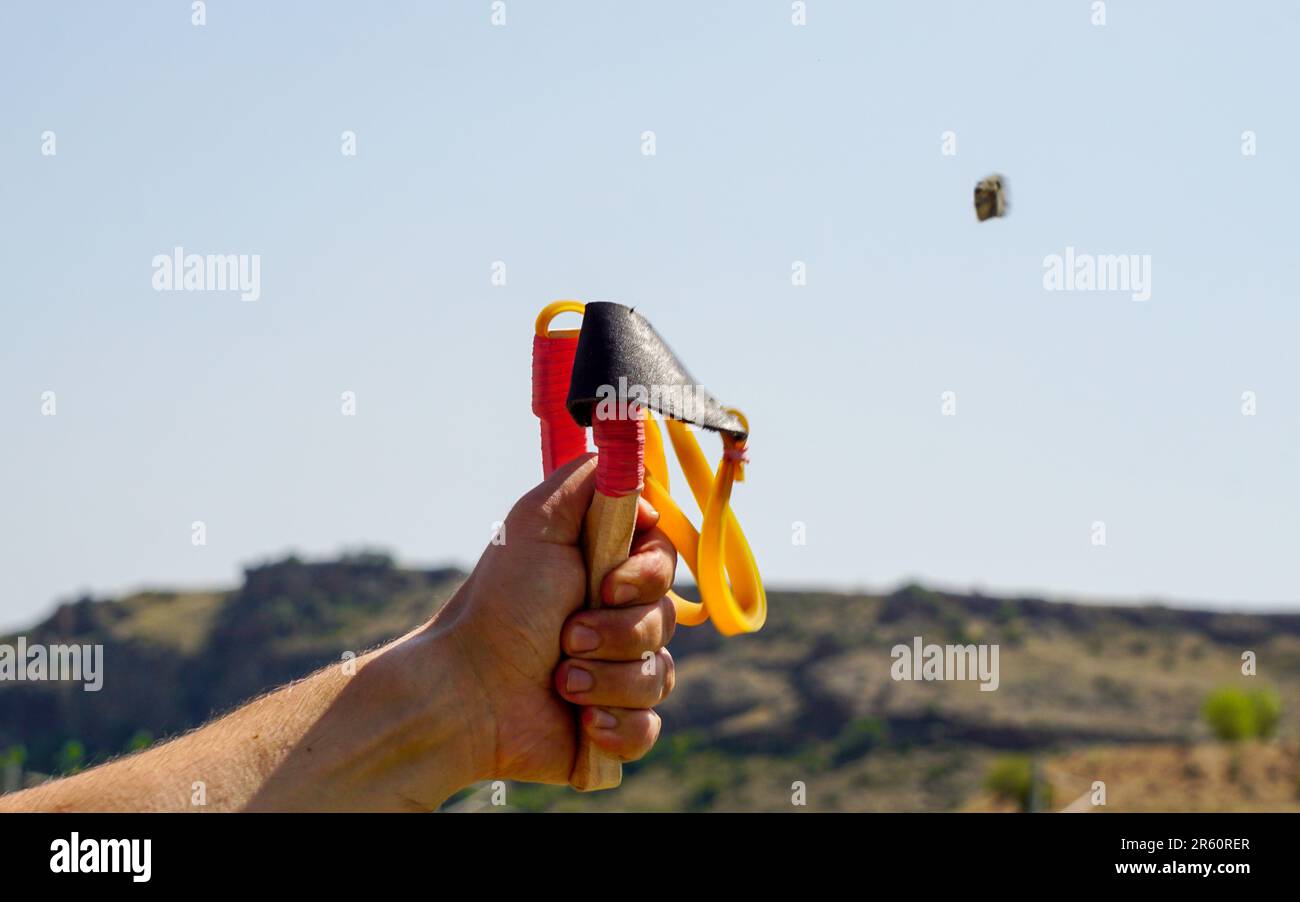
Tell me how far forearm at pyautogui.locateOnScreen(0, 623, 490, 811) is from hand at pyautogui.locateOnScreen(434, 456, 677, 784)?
11 cm

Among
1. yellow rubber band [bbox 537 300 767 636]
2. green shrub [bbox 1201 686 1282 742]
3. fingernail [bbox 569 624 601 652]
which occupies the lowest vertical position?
green shrub [bbox 1201 686 1282 742]

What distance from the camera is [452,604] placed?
6.14 metres

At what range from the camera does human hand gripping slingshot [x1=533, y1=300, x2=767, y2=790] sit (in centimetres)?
538

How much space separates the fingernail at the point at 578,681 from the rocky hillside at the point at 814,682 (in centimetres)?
7229

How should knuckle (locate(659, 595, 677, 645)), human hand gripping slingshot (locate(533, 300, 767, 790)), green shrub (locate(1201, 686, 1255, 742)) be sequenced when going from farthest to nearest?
1. green shrub (locate(1201, 686, 1255, 742))
2. knuckle (locate(659, 595, 677, 645))
3. human hand gripping slingshot (locate(533, 300, 767, 790))

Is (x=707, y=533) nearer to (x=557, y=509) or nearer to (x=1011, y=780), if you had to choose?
(x=557, y=509)

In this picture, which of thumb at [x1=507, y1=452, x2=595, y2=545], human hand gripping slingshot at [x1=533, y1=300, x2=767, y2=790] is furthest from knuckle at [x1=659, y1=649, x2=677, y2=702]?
thumb at [x1=507, y1=452, x2=595, y2=545]

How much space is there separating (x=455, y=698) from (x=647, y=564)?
863 mm

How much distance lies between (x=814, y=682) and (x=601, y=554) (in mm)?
92775

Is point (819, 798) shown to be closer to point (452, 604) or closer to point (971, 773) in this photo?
point (971, 773)

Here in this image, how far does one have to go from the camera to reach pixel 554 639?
595 cm

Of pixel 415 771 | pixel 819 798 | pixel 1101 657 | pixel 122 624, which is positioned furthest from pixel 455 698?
pixel 122 624

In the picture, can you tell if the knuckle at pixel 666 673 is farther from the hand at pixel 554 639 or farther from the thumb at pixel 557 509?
the thumb at pixel 557 509

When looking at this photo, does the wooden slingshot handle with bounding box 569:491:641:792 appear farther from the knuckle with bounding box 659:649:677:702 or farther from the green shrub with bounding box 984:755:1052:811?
the green shrub with bounding box 984:755:1052:811
